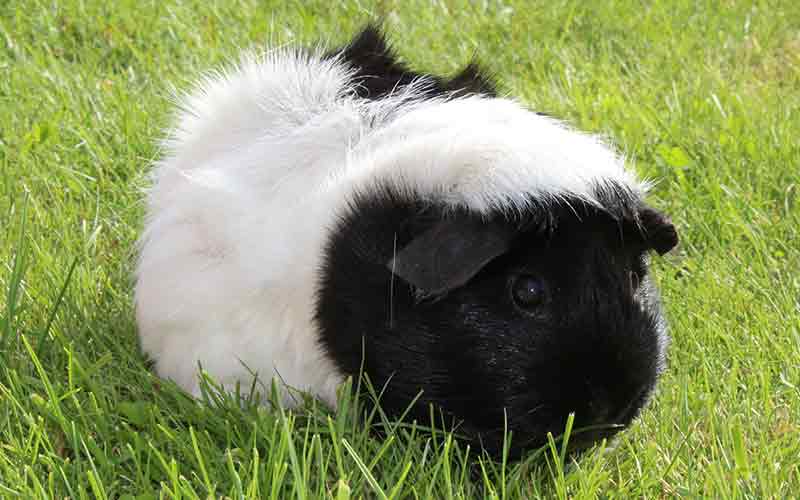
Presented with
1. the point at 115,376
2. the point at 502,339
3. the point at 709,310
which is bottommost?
the point at 709,310

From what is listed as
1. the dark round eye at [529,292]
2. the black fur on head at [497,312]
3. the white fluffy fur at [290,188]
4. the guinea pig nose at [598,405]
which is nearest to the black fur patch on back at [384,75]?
the white fluffy fur at [290,188]

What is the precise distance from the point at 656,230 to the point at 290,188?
2.83ft

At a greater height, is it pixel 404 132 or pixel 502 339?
pixel 404 132

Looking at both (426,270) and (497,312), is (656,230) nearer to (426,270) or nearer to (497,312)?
(497,312)

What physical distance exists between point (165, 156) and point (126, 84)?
167 centimetres

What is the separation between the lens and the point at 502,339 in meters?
2.24

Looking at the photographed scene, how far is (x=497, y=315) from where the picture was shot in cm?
226

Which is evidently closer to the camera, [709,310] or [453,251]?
[453,251]

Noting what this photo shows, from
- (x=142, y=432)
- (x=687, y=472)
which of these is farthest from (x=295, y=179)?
(x=687, y=472)

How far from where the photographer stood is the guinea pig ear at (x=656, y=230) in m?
2.43

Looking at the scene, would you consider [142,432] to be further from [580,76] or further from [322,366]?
[580,76]

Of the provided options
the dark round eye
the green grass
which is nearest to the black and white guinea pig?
the dark round eye

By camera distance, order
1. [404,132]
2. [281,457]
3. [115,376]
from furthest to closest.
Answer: [115,376]
[404,132]
[281,457]

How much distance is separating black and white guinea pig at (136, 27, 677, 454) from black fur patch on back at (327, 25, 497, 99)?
148 mm
